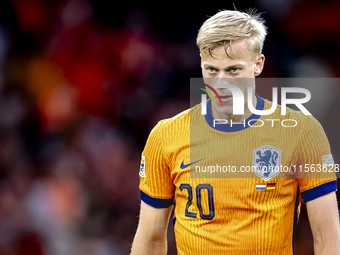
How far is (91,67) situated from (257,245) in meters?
2.51

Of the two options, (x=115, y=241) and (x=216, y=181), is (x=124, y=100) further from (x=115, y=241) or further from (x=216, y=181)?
(x=216, y=181)

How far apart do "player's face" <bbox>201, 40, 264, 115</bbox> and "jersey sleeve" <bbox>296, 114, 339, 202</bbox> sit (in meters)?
0.34

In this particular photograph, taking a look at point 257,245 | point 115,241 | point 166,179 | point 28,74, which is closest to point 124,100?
point 28,74

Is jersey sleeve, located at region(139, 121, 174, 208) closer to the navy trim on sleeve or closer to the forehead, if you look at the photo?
the forehead

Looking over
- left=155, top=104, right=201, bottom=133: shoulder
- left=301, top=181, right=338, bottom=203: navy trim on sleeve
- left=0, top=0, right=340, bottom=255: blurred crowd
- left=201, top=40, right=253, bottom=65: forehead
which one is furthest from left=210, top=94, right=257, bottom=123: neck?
left=0, top=0, right=340, bottom=255: blurred crowd

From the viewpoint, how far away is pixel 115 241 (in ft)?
11.1

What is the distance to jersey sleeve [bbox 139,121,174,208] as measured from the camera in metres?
1.86

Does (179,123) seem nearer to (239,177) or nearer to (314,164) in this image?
(239,177)

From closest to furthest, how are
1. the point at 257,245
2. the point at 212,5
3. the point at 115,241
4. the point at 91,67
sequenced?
the point at 257,245 < the point at 212,5 < the point at 115,241 < the point at 91,67

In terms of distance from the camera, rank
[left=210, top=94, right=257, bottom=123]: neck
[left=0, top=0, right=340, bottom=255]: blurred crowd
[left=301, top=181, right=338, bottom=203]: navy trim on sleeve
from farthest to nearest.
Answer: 1. [left=0, top=0, right=340, bottom=255]: blurred crowd
2. [left=210, top=94, right=257, bottom=123]: neck
3. [left=301, top=181, right=338, bottom=203]: navy trim on sleeve

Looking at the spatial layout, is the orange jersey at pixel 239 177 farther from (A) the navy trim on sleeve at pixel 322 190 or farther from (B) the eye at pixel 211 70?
(B) the eye at pixel 211 70

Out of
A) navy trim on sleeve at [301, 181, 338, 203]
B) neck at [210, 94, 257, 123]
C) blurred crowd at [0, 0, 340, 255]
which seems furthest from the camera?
blurred crowd at [0, 0, 340, 255]

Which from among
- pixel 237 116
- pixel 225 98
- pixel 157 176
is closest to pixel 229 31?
pixel 225 98

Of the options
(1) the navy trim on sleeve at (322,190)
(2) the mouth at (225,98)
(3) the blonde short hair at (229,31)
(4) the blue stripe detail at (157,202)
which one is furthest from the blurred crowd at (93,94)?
(1) the navy trim on sleeve at (322,190)
